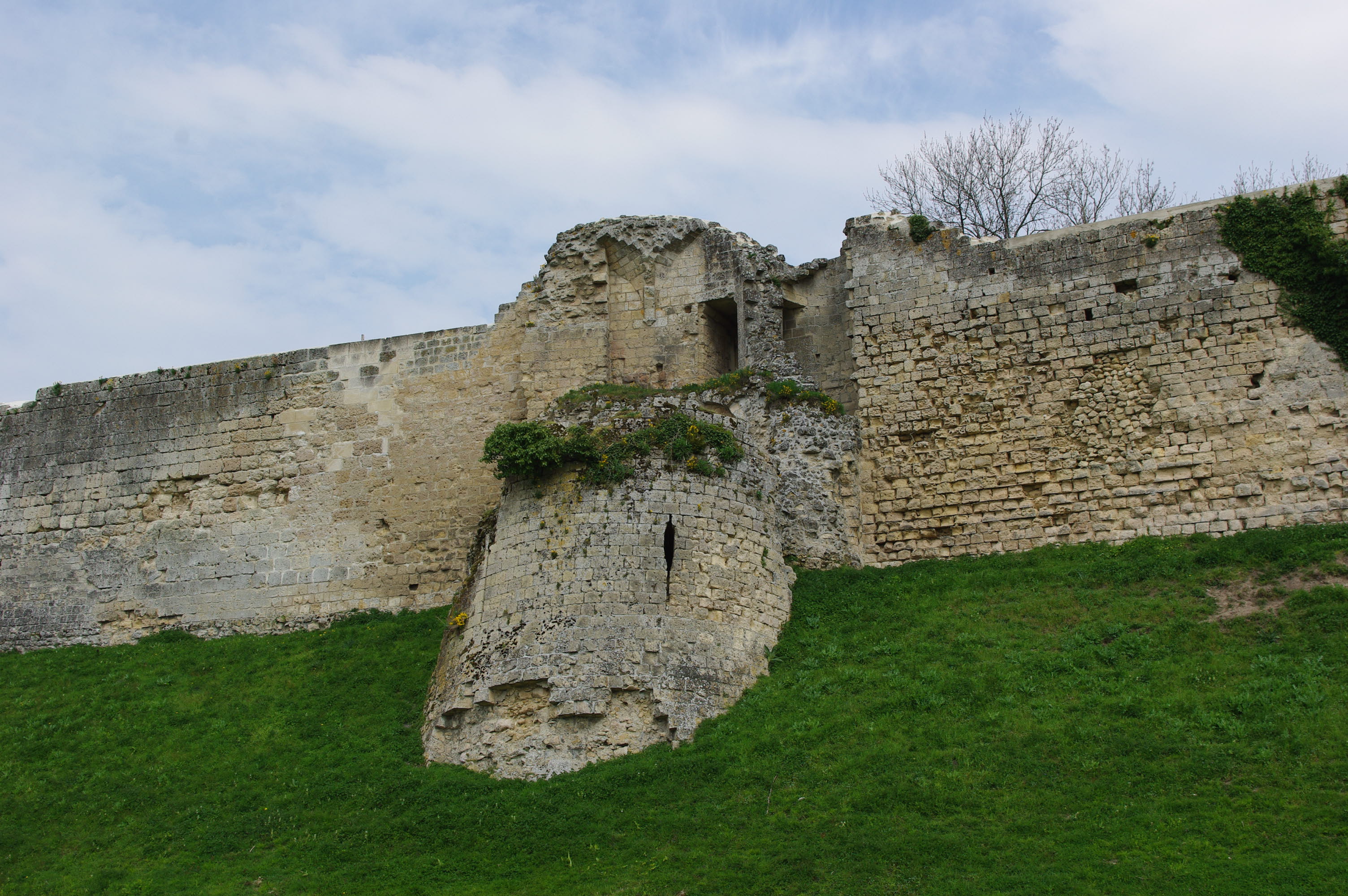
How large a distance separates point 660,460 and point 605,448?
2.40 feet

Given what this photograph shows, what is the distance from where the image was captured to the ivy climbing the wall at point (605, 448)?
16719 mm

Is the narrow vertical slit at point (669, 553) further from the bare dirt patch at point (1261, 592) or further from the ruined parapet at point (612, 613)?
the bare dirt patch at point (1261, 592)

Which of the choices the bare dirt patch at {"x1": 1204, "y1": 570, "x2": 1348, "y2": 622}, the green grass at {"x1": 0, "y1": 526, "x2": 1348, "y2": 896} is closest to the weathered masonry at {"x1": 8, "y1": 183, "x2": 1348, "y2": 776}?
the green grass at {"x1": 0, "y1": 526, "x2": 1348, "y2": 896}

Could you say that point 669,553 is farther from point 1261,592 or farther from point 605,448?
point 1261,592

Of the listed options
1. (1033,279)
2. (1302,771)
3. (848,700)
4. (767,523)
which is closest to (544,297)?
(767,523)

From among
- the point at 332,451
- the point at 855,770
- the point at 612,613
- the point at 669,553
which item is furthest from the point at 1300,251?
the point at 332,451

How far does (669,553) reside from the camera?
1642cm

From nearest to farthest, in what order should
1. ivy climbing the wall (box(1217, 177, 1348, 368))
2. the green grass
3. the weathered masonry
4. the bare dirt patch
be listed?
the green grass
the bare dirt patch
the weathered masonry
ivy climbing the wall (box(1217, 177, 1348, 368))

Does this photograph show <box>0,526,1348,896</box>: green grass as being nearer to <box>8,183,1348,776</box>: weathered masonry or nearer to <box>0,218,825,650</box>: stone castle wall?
<box>8,183,1348,776</box>: weathered masonry

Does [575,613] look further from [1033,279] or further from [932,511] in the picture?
[1033,279]

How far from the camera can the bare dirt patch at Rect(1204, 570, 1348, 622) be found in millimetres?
15125

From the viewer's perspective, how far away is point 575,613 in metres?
15.7

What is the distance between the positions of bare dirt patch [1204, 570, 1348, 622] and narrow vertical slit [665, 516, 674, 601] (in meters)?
6.35

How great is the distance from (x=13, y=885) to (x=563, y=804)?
6.02 metres
